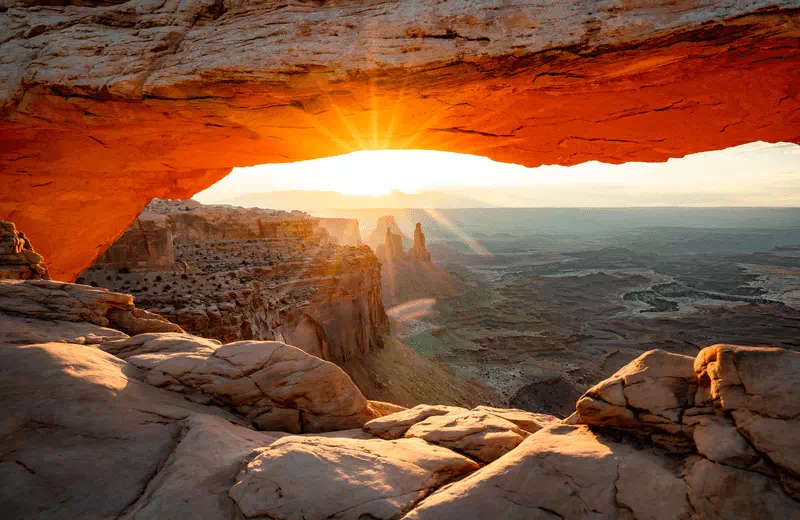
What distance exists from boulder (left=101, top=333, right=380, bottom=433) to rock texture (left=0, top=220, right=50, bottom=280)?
3564 mm

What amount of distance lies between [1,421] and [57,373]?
766mm

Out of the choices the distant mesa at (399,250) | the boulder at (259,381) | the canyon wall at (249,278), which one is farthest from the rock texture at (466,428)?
the distant mesa at (399,250)

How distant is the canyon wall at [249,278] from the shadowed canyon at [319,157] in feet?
16.5

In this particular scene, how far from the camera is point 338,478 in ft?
13.8

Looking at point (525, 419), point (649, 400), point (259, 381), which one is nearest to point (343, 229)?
point (259, 381)

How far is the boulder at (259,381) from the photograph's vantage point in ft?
20.0

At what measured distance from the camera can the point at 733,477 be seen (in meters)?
3.51

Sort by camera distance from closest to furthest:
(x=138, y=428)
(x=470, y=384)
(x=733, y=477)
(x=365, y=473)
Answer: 1. (x=733, y=477)
2. (x=365, y=473)
3. (x=138, y=428)
4. (x=470, y=384)

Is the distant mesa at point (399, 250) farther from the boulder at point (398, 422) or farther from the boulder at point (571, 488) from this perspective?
the boulder at point (571, 488)

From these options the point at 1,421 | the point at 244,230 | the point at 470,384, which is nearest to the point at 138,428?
the point at 1,421

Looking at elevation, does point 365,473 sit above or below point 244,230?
below

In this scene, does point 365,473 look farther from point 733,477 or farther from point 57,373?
point 57,373

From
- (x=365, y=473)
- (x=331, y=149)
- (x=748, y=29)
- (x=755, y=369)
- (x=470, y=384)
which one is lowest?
(x=470, y=384)

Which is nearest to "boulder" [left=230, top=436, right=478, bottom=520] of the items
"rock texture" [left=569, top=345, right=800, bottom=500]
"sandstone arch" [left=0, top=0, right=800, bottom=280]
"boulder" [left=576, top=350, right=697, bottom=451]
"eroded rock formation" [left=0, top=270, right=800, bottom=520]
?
"eroded rock formation" [left=0, top=270, right=800, bottom=520]
